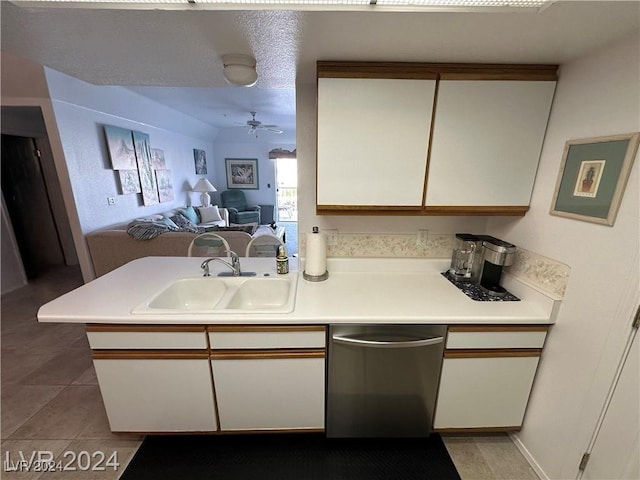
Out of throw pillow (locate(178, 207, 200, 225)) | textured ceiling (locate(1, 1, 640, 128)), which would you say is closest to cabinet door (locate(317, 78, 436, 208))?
textured ceiling (locate(1, 1, 640, 128))

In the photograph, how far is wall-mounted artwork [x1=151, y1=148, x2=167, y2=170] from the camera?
471cm

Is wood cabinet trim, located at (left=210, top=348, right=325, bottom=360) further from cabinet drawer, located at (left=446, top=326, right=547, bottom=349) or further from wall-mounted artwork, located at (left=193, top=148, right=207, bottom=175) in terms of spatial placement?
wall-mounted artwork, located at (left=193, top=148, right=207, bottom=175)

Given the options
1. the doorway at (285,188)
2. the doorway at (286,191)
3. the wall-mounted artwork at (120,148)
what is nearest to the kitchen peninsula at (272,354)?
the wall-mounted artwork at (120,148)

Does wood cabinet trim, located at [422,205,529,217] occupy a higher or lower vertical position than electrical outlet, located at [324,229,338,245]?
higher

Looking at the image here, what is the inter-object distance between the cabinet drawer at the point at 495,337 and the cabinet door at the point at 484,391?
0.26 feet

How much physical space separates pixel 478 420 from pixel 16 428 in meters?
2.74

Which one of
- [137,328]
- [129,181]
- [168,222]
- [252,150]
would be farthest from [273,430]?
[252,150]

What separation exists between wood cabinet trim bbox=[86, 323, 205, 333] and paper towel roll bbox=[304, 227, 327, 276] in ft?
2.26

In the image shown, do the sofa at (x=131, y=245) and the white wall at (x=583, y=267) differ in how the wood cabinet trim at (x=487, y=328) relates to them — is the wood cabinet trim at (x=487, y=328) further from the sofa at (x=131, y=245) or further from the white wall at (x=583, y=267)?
the sofa at (x=131, y=245)

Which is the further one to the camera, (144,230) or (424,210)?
(144,230)

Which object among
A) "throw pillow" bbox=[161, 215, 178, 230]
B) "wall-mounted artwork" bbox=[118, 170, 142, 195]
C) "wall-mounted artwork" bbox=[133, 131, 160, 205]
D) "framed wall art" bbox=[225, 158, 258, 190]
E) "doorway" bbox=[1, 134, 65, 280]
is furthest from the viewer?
"framed wall art" bbox=[225, 158, 258, 190]

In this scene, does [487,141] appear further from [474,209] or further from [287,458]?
[287,458]

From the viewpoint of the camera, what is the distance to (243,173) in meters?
7.71

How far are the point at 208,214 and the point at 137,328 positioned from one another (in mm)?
5096
